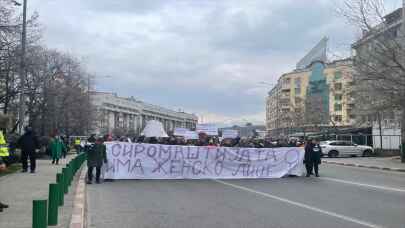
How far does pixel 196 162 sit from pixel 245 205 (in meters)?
8.97

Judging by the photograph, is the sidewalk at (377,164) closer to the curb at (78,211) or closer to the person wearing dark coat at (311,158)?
the person wearing dark coat at (311,158)

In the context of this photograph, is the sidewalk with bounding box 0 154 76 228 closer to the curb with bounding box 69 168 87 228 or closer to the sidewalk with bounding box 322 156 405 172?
the curb with bounding box 69 168 87 228

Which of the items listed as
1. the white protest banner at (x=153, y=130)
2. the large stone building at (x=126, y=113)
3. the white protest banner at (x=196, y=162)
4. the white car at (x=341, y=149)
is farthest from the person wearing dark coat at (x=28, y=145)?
the large stone building at (x=126, y=113)

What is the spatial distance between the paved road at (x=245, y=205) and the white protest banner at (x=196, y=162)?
70.3 inches

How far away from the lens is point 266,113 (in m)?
186

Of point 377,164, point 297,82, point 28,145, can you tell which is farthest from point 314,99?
point 28,145

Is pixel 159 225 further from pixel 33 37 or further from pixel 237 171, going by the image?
pixel 33 37

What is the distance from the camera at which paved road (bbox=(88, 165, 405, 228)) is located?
10.2 metres

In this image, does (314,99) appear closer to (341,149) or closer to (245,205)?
(341,149)

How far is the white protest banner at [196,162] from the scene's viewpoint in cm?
2064

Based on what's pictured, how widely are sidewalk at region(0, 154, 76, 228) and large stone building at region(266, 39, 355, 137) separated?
75.6 ft

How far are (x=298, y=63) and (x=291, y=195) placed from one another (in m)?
144

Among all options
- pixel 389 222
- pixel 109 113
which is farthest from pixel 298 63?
pixel 389 222

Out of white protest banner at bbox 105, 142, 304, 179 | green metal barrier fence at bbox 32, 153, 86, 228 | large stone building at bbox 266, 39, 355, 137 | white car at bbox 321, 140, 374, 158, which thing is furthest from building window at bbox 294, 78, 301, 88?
green metal barrier fence at bbox 32, 153, 86, 228
